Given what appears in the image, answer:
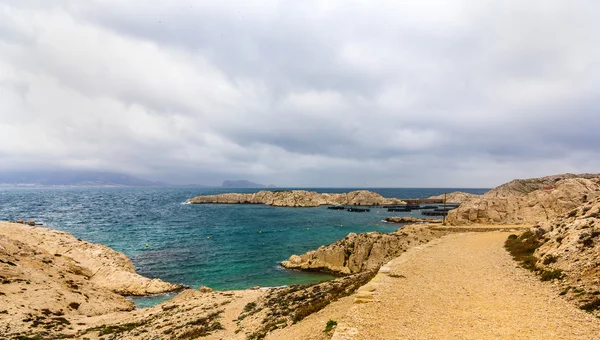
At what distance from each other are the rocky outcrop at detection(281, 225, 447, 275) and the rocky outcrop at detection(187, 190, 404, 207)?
11836cm

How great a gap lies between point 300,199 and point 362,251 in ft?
415

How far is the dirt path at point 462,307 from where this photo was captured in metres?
10.8

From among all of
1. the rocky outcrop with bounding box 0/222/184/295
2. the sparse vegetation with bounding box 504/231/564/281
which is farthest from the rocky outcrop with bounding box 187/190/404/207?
the sparse vegetation with bounding box 504/231/564/281

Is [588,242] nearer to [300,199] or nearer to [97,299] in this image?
[97,299]

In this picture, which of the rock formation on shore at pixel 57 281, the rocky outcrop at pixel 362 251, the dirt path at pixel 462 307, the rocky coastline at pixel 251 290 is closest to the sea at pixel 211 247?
the rocky outcrop at pixel 362 251

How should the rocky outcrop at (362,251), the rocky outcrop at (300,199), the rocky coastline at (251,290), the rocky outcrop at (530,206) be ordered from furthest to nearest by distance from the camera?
the rocky outcrop at (300,199) < the rocky outcrop at (530,206) < the rocky outcrop at (362,251) < the rocky coastline at (251,290)

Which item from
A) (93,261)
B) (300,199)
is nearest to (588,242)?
(93,261)

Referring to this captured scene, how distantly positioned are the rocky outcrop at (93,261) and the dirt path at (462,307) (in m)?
29.3

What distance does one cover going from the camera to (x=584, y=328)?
1057 cm

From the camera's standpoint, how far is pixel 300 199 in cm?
16562

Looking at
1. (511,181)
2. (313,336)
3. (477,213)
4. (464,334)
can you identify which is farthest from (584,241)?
(511,181)

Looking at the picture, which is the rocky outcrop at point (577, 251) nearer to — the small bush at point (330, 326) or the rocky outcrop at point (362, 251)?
the small bush at point (330, 326)

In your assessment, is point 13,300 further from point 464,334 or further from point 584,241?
point 584,241

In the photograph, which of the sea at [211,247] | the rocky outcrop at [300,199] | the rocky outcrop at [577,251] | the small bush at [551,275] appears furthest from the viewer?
the rocky outcrop at [300,199]
